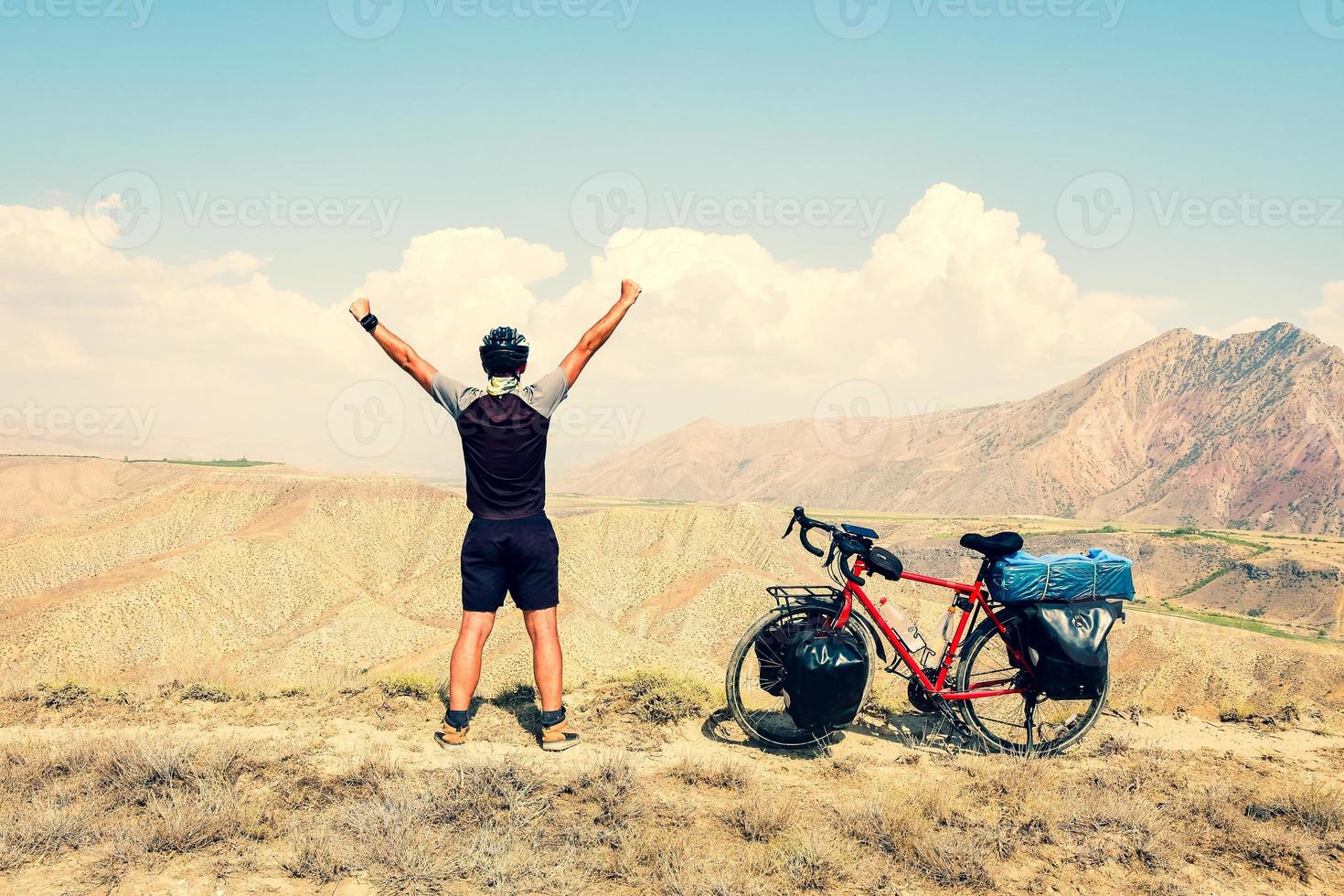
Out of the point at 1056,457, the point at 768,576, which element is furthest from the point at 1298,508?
the point at 768,576

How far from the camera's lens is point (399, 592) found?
50.1 metres

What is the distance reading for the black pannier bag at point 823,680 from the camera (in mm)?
5926

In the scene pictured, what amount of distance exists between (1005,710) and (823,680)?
1.93 metres

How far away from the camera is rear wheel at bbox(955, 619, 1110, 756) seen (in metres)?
6.21

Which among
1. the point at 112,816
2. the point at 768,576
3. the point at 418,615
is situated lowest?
the point at 418,615

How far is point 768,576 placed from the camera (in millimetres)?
48188

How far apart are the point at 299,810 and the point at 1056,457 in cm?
16646

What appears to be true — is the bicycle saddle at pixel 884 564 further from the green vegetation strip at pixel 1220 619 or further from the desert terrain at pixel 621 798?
the green vegetation strip at pixel 1220 619

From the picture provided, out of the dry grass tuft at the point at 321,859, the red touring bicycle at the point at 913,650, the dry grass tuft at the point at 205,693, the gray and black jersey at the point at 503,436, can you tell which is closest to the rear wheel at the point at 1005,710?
the red touring bicycle at the point at 913,650

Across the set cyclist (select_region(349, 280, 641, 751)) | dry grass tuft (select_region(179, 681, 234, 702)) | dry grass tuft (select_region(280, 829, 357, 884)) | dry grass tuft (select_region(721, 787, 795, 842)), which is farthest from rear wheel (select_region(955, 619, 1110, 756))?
dry grass tuft (select_region(179, 681, 234, 702))

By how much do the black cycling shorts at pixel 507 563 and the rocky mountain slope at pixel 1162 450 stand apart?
466ft

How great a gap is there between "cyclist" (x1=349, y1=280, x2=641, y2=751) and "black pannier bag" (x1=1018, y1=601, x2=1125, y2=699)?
3.82 metres

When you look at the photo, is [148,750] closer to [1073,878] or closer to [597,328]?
[597,328]

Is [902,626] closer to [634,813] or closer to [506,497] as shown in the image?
[634,813]
